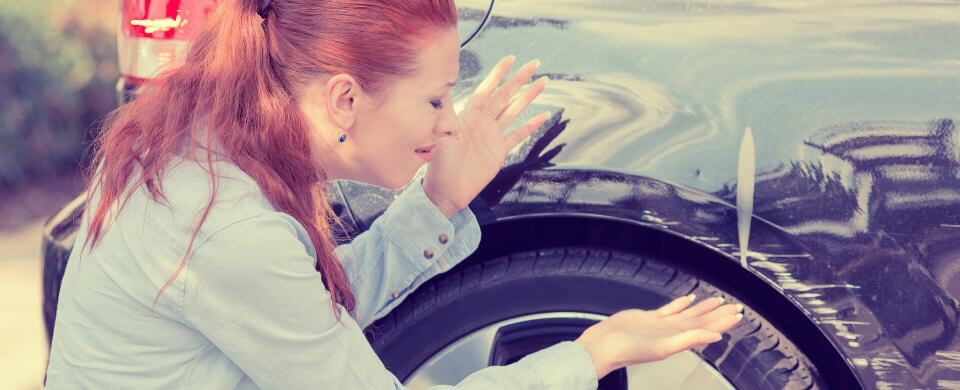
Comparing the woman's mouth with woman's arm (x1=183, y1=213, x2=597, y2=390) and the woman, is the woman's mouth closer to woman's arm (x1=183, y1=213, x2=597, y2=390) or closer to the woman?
the woman

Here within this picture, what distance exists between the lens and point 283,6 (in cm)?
129

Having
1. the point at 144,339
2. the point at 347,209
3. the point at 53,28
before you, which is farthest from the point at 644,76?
the point at 53,28

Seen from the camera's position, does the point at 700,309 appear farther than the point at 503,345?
No

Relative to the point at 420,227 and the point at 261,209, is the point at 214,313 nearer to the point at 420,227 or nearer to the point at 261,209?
the point at 261,209

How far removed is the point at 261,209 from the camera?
1.23 m

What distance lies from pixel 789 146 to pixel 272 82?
0.77m

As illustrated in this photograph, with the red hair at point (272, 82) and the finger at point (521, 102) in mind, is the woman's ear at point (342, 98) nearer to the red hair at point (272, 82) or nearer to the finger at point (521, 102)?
the red hair at point (272, 82)

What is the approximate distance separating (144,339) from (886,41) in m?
1.12

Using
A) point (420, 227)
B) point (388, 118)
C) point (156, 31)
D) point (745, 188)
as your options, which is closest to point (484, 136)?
point (420, 227)

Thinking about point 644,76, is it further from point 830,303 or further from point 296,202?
point 296,202

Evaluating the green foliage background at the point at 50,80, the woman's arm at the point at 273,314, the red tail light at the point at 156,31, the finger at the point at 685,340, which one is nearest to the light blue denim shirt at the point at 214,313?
the woman's arm at the point at 273,314

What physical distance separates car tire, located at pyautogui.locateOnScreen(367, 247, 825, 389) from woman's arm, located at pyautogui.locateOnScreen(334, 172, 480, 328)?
8cm

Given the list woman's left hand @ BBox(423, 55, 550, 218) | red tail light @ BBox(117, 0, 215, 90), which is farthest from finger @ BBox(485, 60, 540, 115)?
red tail light @ BBox(117, 0, 215, 90)

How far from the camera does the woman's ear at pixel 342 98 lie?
4.13 feet
